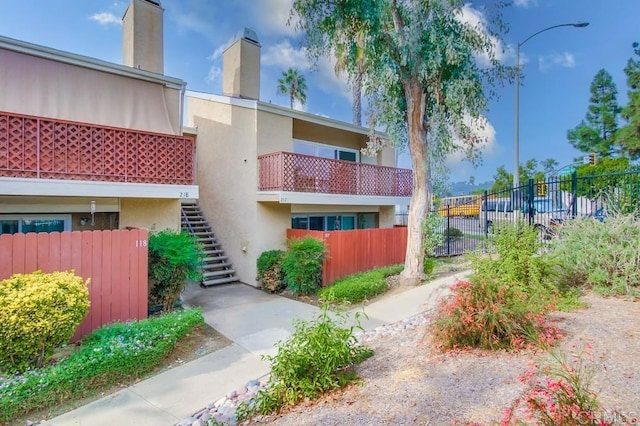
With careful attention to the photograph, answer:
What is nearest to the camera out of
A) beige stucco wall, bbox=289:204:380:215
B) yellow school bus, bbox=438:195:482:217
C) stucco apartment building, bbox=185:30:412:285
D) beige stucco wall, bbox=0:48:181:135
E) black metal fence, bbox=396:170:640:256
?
beige stucco wall, bbox=0:48:181:135

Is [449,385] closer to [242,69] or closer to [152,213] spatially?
[152,213]

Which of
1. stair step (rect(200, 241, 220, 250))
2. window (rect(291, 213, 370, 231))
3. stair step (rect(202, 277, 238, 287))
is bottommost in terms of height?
stair step (rect(202, 277, 238, 287))

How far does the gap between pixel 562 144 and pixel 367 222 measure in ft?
88.1

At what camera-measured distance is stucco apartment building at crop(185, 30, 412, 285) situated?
461 inches

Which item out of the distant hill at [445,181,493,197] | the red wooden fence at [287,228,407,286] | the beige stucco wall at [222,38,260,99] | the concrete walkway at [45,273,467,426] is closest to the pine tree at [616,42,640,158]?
the distant hill at [445,181,493,197]

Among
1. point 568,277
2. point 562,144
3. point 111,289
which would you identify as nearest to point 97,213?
point 111,289

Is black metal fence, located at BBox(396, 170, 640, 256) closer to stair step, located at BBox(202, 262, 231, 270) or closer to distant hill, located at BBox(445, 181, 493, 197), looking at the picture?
distant hill, located at BBox(445, 181, 493, 197)

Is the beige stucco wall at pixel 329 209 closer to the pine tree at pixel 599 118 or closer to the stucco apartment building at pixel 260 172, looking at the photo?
the stucco apartment building at pixel 260 172

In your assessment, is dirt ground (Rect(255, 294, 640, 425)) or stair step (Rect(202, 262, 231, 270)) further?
stair step (Rect(202, 262, 231, 270))

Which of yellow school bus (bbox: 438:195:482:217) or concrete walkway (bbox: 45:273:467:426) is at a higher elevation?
yellow school bus (bbox: 438:195:482:217)

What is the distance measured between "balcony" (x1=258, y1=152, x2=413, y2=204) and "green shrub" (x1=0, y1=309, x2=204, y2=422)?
561cm

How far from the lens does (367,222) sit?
16.5 m

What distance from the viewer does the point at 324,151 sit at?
15.4 m

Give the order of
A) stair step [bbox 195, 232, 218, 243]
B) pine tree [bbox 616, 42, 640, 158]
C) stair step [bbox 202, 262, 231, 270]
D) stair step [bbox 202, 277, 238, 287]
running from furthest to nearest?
pine tree [bbox 616, 42, 640, 158] < stair step [bbox 195, 232, 218, 243] < stair step [bbox 202, 262, 231, 270] < stair step [bbox 202, 277, 238, 287]
